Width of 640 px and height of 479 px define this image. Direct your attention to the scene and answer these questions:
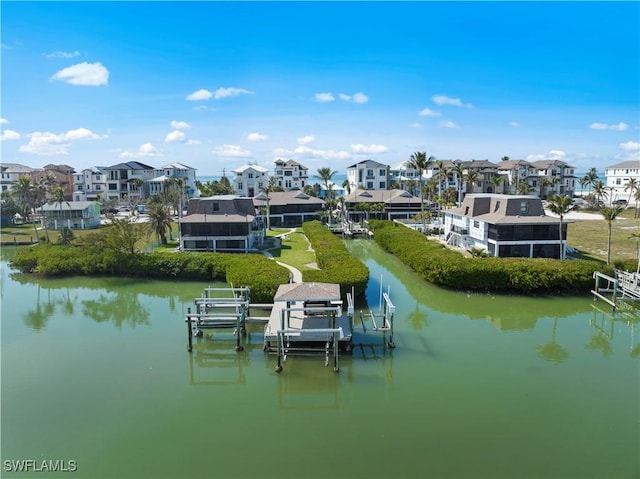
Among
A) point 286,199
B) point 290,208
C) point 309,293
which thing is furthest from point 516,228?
point 286,199

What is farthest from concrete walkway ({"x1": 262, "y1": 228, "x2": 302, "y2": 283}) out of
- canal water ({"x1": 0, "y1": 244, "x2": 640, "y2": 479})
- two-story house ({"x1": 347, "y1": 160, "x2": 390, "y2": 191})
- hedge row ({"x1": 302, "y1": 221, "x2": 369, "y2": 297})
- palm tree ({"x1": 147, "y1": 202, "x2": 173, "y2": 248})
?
two-story house ({"x1": 347, "y1": 160, "x2": 390, "y2": 191})

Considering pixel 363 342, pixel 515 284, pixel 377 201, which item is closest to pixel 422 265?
pixel 515 284

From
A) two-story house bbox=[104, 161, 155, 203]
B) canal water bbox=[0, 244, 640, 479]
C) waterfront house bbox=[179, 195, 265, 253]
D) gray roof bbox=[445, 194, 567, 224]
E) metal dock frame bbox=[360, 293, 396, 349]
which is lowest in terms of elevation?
canal water bbox=[0, 244, 640, 479]

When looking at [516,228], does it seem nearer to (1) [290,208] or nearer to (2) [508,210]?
(2) [508,210]

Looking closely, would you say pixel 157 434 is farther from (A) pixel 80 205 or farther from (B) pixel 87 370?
(A) pixel 80 205

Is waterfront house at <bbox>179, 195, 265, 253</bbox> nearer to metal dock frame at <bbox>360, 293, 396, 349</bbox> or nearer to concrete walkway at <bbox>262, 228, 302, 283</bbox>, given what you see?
concrete walkway at <bbox>262, 228, 302, 283</bbox>

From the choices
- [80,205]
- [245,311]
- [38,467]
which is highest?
[80,205]
